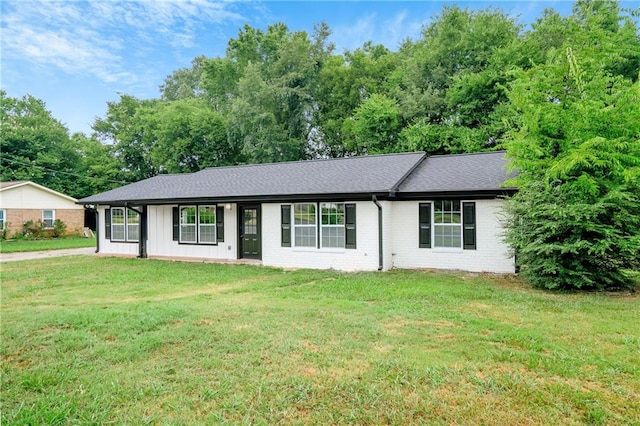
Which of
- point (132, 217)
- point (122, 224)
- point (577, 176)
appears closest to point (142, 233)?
point (132, 217)

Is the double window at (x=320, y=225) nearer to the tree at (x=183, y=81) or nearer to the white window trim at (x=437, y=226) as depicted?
the white window trim at (x=437, y=226)

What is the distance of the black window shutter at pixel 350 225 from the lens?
1158 cm

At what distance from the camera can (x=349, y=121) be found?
25922 millimetres

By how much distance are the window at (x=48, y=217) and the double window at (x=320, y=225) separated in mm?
Answer: 20580

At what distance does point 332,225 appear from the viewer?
11945 millimetres

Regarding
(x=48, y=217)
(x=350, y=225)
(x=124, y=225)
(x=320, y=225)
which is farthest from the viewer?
(x=48, y=217)

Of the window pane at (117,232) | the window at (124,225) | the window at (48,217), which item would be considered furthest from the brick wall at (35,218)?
the window at (124,225)

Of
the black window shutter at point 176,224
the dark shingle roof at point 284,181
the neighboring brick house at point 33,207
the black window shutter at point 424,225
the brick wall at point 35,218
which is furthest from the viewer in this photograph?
the brick wall at point 35,218

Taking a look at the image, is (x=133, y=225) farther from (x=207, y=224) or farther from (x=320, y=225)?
(x=320, y=225)

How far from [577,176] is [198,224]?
11.9 metres

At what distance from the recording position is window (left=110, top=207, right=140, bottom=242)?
53.4 ft

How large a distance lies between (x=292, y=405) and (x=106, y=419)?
4.89ft

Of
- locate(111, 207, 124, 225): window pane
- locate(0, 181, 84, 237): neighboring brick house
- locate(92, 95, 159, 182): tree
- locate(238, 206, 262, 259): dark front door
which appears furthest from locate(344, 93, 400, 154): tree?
locate(0, 181, 84, 237): neighboring brick house

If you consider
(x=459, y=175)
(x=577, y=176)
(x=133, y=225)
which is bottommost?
(x=133, y=225)
